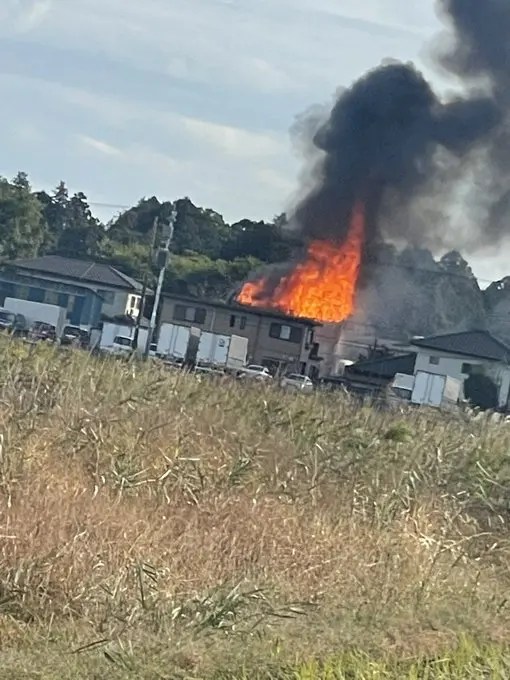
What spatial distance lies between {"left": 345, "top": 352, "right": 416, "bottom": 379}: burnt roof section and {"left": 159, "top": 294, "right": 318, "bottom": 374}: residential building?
2.78 meters

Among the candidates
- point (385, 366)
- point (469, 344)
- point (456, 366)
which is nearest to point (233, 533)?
point (385, 366)

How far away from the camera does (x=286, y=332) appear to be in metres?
50.7

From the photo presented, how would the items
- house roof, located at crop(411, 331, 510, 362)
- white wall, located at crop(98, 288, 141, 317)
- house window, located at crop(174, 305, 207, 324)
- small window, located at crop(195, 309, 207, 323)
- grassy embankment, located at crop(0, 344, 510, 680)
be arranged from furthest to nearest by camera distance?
white wall, located at crop(98, 288, 141, 317)
house window, located at crop(174, 305, 207, 324)
small window, located at crop(195, 309, 207, 323)
house roof, located at crop(411, 331, 510, 362)
grassy embankment, located at crop(0, 344, 510, 680)

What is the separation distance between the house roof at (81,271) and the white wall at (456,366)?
14.0 m

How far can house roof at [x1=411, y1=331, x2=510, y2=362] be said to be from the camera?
163 ft

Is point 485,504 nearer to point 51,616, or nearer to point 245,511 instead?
point 245,511

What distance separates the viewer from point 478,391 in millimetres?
45906

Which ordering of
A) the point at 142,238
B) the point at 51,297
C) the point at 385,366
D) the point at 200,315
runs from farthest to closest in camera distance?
the point at 142,238 < the point at 51,297 < the point at 200,315 < the point at 385,366

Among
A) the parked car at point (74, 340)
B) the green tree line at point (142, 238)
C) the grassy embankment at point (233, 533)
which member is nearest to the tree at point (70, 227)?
the green tree line at point (142, 238)

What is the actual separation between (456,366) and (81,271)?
18.9 metres

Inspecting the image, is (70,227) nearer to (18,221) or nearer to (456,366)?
(18,221)

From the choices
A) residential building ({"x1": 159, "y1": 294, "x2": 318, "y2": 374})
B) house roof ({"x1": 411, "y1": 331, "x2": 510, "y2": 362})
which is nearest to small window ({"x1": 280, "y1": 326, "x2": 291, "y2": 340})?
residential building ({"x1": 159, "y1": 294, "x2": 318, "y2": 374})

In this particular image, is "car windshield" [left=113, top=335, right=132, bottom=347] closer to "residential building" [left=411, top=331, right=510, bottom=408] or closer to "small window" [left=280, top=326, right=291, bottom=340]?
"small window" [left=280, top=326, right=291, bottom=340]

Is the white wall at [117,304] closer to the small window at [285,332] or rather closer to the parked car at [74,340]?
the small window at [285,332]
